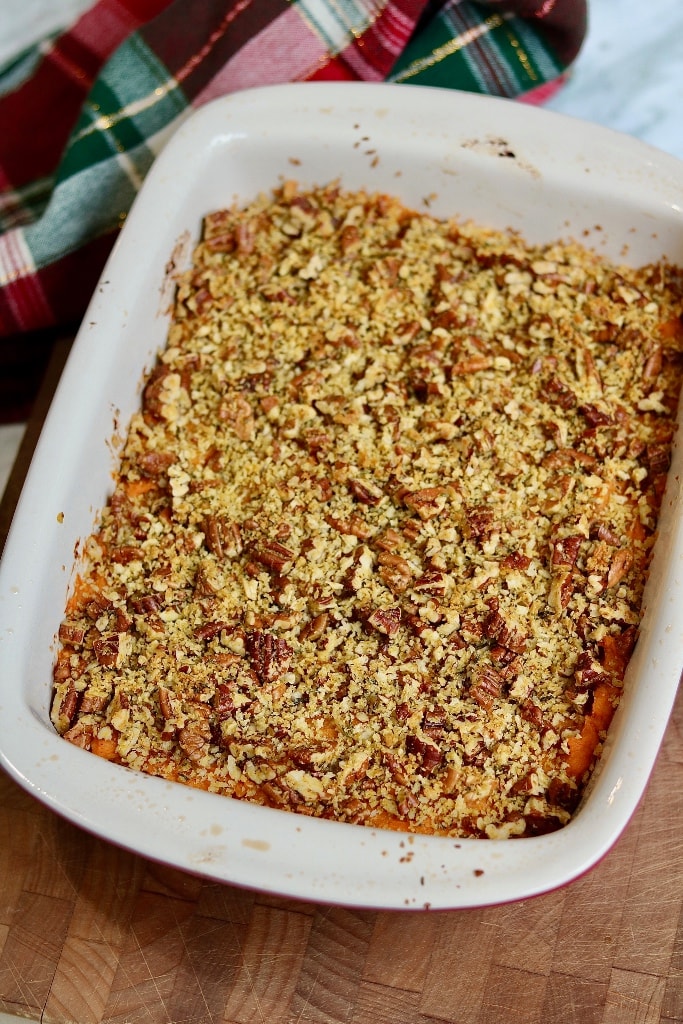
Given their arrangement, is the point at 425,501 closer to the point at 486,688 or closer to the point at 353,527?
the point at 353,527

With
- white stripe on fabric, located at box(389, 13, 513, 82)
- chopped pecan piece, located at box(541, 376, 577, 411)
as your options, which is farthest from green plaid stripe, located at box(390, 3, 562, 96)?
chopped pecan piece, located at box(541, 376, 577, 411)

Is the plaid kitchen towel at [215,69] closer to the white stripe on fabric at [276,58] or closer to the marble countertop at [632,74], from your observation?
the white stripe on fabric at [276,58]

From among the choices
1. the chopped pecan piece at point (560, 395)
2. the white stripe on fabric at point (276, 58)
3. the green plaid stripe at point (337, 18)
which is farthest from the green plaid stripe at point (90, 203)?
the chopped pecan piece at point (560, 395)

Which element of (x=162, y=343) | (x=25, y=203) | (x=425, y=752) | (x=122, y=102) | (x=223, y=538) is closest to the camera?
(x=425, y=752)

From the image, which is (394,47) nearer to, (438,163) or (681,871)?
(438,163)

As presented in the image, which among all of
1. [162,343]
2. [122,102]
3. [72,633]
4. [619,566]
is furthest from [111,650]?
[122,102]

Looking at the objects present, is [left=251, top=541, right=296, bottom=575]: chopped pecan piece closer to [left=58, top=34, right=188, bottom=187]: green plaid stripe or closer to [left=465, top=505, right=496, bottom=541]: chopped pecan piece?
[left=465, top=505, right=496, bottom=541]: chopped pecan piece
